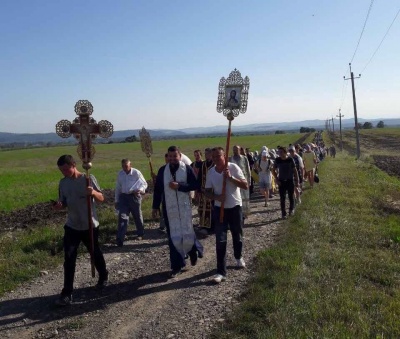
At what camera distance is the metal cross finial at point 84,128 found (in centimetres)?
725

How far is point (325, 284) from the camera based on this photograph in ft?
20.7

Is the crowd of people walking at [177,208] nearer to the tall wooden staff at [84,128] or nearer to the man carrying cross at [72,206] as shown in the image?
the man carrying cross at [72,206]

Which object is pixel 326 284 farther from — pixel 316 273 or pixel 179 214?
pixel 179 214

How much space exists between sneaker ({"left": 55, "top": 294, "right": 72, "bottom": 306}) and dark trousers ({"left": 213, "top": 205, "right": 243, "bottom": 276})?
2305 millimetres

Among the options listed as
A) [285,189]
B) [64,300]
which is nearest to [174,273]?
[64,300]

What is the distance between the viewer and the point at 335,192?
621 inches

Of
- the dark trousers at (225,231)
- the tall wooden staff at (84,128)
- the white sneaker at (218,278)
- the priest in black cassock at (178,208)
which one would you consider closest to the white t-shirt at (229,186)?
the dark trousers at (225,231)

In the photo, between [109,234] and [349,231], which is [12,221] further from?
[349,231]

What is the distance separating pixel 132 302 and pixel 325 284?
9.06 ft

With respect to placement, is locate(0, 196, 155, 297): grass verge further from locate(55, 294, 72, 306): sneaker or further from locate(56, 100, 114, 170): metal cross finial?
Result: locate(56, 100, 114, 170): metal cross finial

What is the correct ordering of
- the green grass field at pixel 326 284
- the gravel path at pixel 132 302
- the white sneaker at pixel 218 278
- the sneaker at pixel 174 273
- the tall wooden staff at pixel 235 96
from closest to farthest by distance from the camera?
the green grass field at pixel 326 284 → the gravel path at pixel 132 302 → the white sneaker at pixel 218 278 → the sneaker at pixel 174 273 → the tall wooden staff at pixel 235 96

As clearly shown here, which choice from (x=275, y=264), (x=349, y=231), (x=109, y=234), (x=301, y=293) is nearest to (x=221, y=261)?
(x=275, y=264)

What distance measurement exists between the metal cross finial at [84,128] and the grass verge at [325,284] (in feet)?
11.2

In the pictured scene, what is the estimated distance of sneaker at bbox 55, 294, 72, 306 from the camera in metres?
6.46
